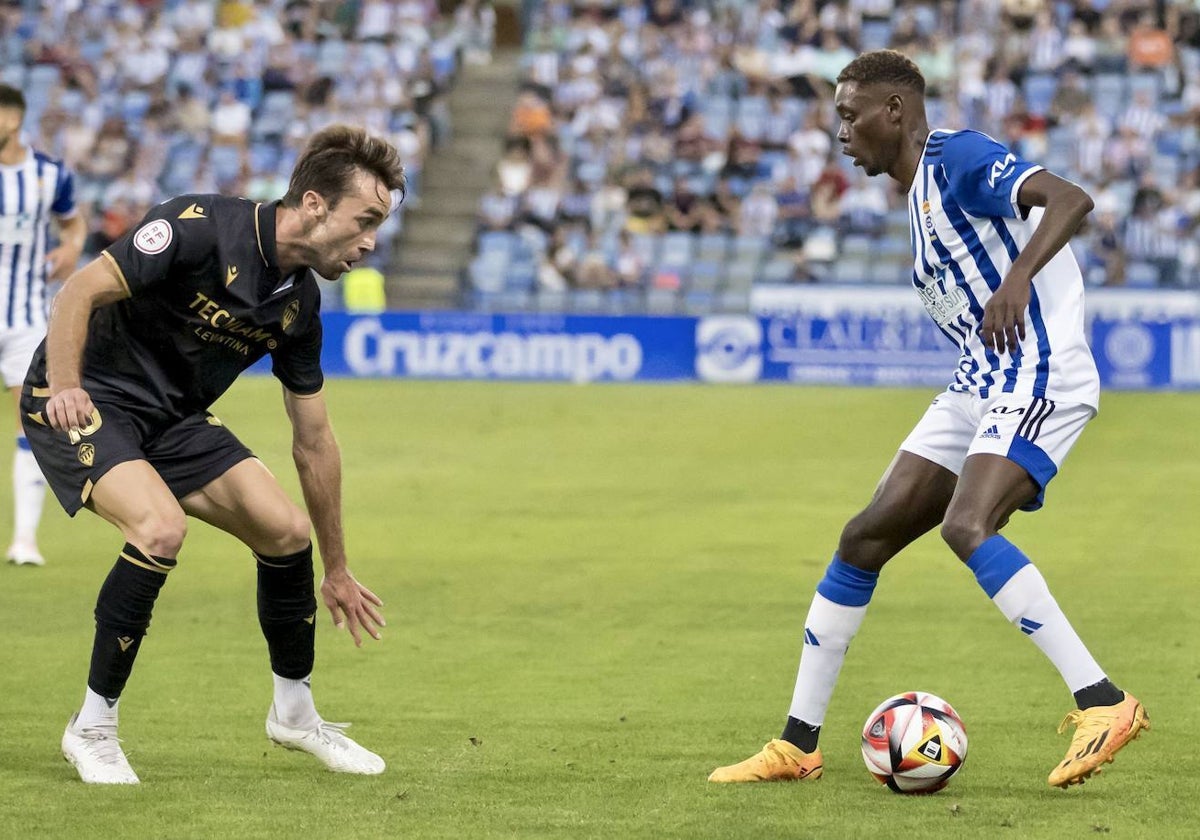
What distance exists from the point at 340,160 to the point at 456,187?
23836mm

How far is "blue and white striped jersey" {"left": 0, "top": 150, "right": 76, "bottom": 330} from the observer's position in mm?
10523

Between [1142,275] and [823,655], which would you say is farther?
[1142,275]

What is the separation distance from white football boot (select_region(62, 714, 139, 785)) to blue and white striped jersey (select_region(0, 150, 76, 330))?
537cm

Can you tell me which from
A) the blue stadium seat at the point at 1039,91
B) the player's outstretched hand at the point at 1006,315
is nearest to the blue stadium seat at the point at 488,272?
the blue stadium seat at the point at 1039,91

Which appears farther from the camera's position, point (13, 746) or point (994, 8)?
point (994, 8)

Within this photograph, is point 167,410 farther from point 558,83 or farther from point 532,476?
point 558,83

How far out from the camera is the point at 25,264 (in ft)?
34.9

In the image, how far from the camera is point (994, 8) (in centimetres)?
2745

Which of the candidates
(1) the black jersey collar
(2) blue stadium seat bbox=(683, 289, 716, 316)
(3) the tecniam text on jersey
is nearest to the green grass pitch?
(1) the black jersey collar

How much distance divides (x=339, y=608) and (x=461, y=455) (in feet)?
32.4

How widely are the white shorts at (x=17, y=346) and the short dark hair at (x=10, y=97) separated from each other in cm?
130

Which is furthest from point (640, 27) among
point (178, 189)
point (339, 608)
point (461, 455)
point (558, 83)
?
point (339, 608)

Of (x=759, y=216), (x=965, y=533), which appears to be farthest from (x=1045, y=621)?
(x=759, y=216)

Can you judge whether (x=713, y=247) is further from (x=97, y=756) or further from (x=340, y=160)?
(x=97, y=756)
